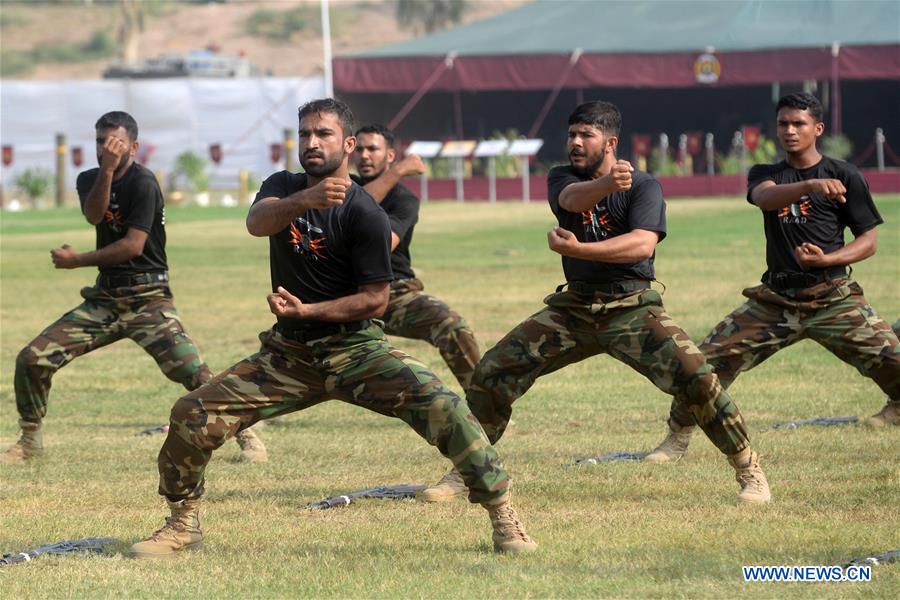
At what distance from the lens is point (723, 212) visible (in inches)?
1399

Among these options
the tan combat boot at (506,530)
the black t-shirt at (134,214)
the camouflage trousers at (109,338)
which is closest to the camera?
the tan combat boot at (506,530)

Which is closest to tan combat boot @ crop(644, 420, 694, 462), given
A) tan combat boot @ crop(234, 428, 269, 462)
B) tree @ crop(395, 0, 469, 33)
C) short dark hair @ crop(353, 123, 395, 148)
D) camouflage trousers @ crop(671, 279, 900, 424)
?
camouflage trousers @ crop(671, 279, 900, 424)

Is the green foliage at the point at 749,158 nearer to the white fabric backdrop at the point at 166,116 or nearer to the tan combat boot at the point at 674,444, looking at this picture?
the white fabric backdrop at the point at 166,116

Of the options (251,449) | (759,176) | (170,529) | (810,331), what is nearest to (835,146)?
(759,176)

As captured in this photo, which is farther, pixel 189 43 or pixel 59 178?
pixel 189 43

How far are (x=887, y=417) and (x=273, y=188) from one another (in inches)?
213

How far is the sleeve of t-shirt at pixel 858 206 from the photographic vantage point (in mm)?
9672

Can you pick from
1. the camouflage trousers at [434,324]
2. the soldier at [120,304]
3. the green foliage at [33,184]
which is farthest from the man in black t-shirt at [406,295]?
the green foliage at [33,184]

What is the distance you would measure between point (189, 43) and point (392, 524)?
→ 95.3 metres

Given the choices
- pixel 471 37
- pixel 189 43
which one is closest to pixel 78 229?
pixel 471 37

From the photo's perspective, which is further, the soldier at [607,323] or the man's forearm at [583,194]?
the soldier at [607,323]

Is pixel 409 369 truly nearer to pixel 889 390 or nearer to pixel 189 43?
pixel 889 390

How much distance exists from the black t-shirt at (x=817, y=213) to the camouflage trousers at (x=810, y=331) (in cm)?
23

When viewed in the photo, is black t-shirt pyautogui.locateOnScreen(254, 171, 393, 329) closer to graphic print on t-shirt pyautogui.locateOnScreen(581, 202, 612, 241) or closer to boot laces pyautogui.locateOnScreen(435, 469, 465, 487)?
graphic print on t-shirt pyautogui.locateOnScreen(581, 202, 612, 241)
